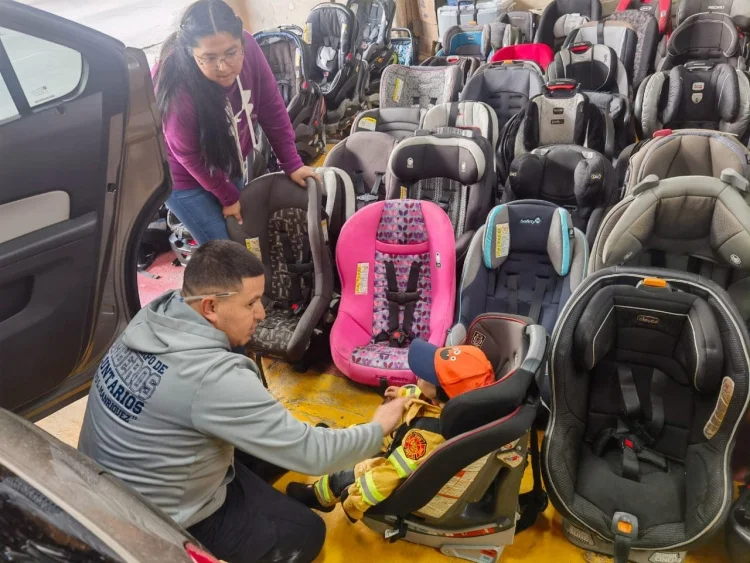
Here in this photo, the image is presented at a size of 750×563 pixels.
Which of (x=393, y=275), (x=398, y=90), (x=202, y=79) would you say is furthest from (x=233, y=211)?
(x=398, y=90)

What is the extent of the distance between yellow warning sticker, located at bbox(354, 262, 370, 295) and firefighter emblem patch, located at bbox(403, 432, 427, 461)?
1095 millimetres

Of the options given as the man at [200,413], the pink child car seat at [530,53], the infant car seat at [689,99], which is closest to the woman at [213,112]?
the man at [200,413]

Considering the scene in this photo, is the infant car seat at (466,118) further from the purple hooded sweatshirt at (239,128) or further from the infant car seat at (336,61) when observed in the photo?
the infant car seat at (336,61)

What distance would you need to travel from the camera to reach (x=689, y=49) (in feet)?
15.1

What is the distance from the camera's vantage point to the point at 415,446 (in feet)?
5.66

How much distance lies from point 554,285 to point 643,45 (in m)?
3.56

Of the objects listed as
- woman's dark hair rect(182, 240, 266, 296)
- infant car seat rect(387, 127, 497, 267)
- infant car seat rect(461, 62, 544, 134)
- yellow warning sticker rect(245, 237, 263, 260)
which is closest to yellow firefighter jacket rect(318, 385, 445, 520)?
woman's dark hair rect(182, 240, 266, 296)

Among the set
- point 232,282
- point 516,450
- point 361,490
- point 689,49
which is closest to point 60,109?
point 232,282

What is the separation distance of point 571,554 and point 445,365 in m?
0.83

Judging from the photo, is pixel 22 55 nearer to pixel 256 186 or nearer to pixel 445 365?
pixel 256 186

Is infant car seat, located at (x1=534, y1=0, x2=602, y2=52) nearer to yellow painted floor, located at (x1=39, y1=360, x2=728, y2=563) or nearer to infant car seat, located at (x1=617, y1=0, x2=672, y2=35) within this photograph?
infant car seat, located at (x1=617, y1=0, x2=672, y2=35)

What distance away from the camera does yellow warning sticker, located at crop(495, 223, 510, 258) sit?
244 cm

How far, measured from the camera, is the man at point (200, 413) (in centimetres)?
142

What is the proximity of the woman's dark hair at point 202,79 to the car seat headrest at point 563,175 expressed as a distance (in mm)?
1511
